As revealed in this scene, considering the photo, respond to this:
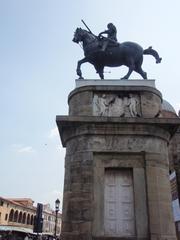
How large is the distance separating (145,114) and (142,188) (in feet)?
9.59

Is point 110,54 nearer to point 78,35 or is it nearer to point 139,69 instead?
point 139,69

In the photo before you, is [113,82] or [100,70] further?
[100,70]

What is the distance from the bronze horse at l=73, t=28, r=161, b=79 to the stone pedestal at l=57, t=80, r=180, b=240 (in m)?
1.55

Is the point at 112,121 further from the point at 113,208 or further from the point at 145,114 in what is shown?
the point at 113,208

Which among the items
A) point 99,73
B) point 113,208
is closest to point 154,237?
point 113,208

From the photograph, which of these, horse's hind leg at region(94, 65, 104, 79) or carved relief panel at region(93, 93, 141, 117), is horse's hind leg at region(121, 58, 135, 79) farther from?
horse's hind leg at region(94, 65, 104, 79)

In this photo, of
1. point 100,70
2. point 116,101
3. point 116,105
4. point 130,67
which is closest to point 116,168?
point 116,105

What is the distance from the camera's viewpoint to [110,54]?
489 inches

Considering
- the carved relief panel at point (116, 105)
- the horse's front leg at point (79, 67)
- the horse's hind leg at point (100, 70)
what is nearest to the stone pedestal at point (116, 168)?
the carved relief panel at point (116, 105)

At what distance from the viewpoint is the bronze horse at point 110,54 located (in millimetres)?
12422

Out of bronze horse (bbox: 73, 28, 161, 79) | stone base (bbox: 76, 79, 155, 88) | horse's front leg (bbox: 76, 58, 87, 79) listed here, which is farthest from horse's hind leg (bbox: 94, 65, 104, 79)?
stone base (bbox: 76, 79, 155, 88)

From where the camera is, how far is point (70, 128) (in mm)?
10883

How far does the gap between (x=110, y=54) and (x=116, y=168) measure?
5.11 metres

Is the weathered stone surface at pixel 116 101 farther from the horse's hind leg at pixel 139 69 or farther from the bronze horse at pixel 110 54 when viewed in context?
the horse's hind leg at pixel 139 69
